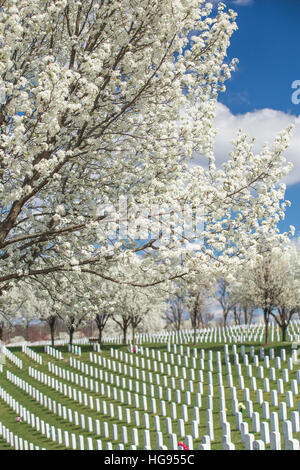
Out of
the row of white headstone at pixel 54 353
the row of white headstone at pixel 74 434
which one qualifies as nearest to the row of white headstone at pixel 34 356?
the row of white headstone at pixel 54 353

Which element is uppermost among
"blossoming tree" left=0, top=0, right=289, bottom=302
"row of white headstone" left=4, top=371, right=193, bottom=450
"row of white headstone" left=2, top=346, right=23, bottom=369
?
"blossoming tree" left=0, top=0, right=289, bottom=302

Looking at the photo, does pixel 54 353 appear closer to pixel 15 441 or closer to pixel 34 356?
pixel 34 356

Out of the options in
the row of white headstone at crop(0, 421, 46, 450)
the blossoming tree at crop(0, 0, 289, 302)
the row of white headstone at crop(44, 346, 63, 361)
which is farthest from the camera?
the row of white headstone at crop(44, 346, 63, 361)

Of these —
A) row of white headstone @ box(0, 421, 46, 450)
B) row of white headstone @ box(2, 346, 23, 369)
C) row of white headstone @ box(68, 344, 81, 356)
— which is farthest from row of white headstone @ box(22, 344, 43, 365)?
row of white headstone @ box(0, 421, 46, 450)

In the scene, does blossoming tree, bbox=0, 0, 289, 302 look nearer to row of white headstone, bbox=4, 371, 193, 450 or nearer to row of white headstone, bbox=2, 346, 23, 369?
row of white headstone, bbox=4, 371, 193, 450

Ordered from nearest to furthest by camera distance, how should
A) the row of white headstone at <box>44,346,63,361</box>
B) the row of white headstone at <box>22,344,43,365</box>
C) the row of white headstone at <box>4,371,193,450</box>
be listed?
the row of white headstone at <box>4,371,193,450</box> < the row of white headstone at <box>22,344,43,365</box> < the row of white headstone at <box>44,346,63,361</box>

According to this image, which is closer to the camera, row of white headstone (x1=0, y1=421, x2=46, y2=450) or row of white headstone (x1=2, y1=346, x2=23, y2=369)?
row of white headstone (x1=0, y1=421, x2=46, y2=450)

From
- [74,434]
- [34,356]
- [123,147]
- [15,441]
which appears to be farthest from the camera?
[34,356]

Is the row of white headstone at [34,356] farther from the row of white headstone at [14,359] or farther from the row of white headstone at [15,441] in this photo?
the row of white headstone at [15,441]

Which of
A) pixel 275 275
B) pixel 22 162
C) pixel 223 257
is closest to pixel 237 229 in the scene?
pixel 223 257

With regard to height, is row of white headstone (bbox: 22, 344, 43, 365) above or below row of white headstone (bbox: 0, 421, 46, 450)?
above

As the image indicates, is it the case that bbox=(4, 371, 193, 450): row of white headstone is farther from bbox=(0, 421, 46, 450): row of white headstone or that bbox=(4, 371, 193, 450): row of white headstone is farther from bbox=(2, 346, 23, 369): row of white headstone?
bbox=(2, 346, 23, 369): row of white headstone

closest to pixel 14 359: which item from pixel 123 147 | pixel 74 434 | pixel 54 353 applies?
pixel 54 353
